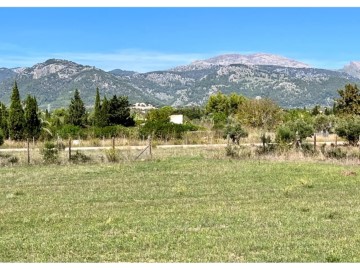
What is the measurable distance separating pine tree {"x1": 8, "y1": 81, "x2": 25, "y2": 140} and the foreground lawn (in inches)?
669

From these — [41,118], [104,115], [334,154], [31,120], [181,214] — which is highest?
[104,115]

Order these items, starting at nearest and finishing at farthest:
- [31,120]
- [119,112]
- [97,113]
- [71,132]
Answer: [31,120] < [71,132] < [97,113] < [119,112]

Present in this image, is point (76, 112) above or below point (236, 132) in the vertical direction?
above

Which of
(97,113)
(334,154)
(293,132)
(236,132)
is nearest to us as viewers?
(334,154)

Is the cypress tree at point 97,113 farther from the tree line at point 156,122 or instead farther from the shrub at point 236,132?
the shrub at point 236,132

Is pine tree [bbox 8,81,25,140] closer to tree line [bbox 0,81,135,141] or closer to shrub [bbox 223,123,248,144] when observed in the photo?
tree line [bbox 0,81,135,141]

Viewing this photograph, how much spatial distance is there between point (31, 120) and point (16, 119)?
106cm

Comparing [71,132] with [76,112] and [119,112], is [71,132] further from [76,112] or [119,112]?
[119,112]

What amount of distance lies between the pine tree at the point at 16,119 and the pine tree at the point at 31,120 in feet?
1.12

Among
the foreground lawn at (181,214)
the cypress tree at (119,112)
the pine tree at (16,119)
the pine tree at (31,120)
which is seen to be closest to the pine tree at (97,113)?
the cypress tree at (119,112)

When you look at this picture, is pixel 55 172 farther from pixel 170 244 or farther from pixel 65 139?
pixel 65 139

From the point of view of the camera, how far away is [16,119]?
3488cm

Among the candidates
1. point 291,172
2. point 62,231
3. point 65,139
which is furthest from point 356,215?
point 65,139

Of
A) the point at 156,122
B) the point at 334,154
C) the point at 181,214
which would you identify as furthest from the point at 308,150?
the point at 156,122
